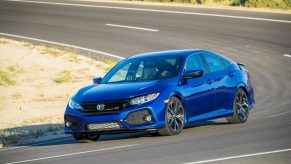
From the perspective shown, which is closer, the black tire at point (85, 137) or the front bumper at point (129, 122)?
the front bumper at point (129, 122)

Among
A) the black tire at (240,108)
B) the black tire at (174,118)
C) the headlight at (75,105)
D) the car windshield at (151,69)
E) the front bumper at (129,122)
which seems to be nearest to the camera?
the front bumper at (129,122)

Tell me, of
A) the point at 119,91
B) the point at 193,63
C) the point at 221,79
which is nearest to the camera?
the point at 119,91

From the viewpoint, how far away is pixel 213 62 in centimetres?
1527

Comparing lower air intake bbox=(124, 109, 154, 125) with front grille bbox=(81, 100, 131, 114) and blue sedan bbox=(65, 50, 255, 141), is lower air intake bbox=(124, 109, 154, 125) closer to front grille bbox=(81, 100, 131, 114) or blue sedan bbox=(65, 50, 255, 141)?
blue sedan bbox=(65, 50, 255, 141)

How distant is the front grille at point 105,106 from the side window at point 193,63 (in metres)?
1.71

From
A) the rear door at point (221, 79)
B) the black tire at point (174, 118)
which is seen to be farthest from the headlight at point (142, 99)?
the rear door at point (221, 79)

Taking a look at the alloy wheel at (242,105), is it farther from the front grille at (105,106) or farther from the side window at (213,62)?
the front grille at (105,106)

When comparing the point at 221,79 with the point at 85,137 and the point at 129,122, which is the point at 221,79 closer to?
the point at 129,122

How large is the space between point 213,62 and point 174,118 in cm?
206

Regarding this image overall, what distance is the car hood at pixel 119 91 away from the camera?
13.3 metres

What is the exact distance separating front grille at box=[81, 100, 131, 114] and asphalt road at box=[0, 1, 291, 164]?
0.53m

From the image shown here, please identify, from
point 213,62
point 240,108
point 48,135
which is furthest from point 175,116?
point 48,135

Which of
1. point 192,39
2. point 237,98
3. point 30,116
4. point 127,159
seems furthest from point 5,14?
point 127,159

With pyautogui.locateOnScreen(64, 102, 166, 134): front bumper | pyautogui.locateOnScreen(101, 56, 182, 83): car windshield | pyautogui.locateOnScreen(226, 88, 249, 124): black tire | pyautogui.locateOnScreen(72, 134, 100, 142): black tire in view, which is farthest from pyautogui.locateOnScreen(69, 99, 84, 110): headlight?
pyautogui.locateOnScreen(226, 88, 249, 124): black tire
